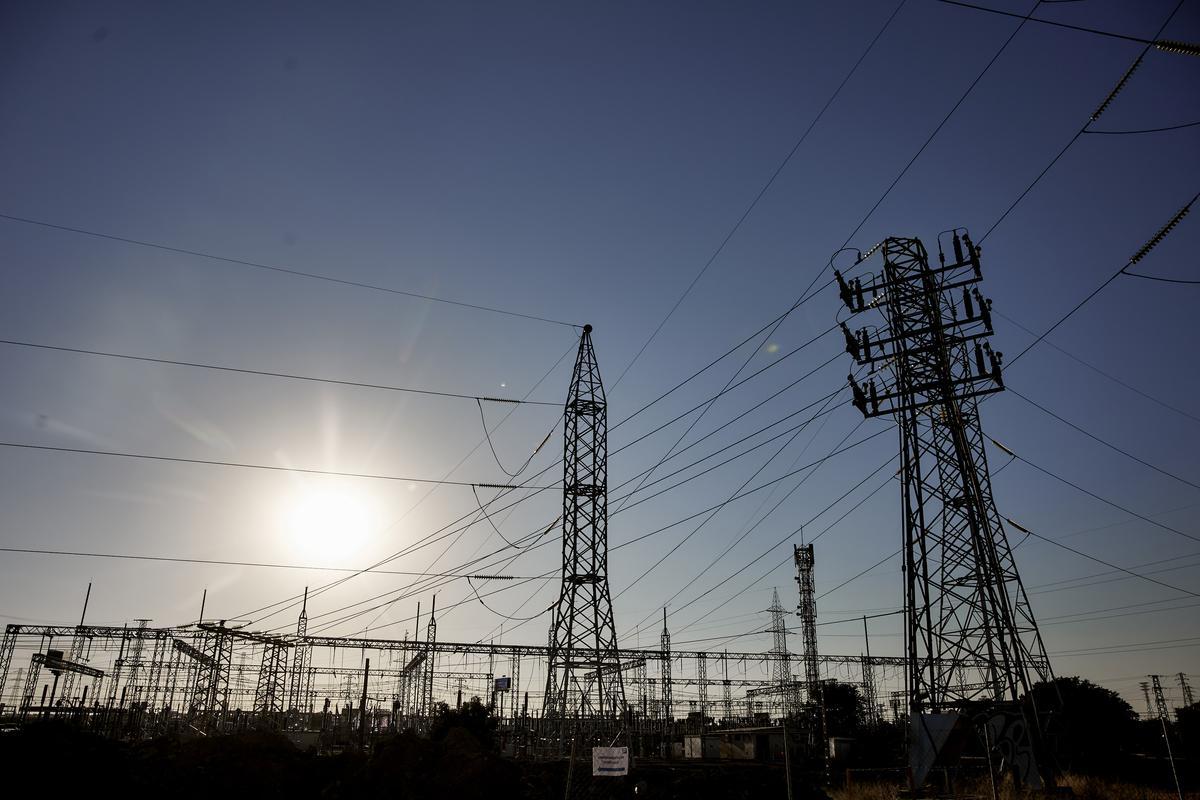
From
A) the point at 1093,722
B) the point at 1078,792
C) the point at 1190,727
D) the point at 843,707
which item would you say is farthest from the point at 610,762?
the point at 843,707

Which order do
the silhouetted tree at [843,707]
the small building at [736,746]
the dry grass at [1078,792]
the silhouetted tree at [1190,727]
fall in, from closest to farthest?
the dry grass at [1078,792], the silhouetted tree at [1190,727], the small building at [736,746], the silhouetted tree at [843,707]

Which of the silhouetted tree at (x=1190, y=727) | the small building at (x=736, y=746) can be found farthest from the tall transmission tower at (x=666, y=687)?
the silhouetted tree at (x=1190, y=727)

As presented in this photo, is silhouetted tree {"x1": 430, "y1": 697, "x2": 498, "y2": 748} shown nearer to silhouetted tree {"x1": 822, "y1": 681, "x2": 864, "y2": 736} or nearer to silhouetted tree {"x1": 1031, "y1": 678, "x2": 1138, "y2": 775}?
silhouetted tree {"x1": 1031, "y1": 678, "x2": 1138, "y2": 775}

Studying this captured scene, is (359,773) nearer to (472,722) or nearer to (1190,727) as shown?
(472,722)

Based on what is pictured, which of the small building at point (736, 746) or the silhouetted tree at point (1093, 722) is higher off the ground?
the silhouetted tree at point (1093, 722)

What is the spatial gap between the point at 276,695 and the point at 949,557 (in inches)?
1764

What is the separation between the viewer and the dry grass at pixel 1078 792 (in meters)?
17.1

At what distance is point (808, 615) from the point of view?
217 ft

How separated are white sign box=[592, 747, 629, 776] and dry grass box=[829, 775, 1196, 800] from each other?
8805mm

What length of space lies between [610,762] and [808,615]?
55.9 metres

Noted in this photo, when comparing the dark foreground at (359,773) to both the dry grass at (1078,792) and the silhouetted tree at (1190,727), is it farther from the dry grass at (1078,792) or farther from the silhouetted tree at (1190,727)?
the silhouetted tree at (1190,727)

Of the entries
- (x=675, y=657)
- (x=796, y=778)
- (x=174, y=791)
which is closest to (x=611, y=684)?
(x=796, y=778)

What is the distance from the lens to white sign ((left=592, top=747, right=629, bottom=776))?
14555 millimetres

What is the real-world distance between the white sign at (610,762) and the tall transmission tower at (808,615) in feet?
166
